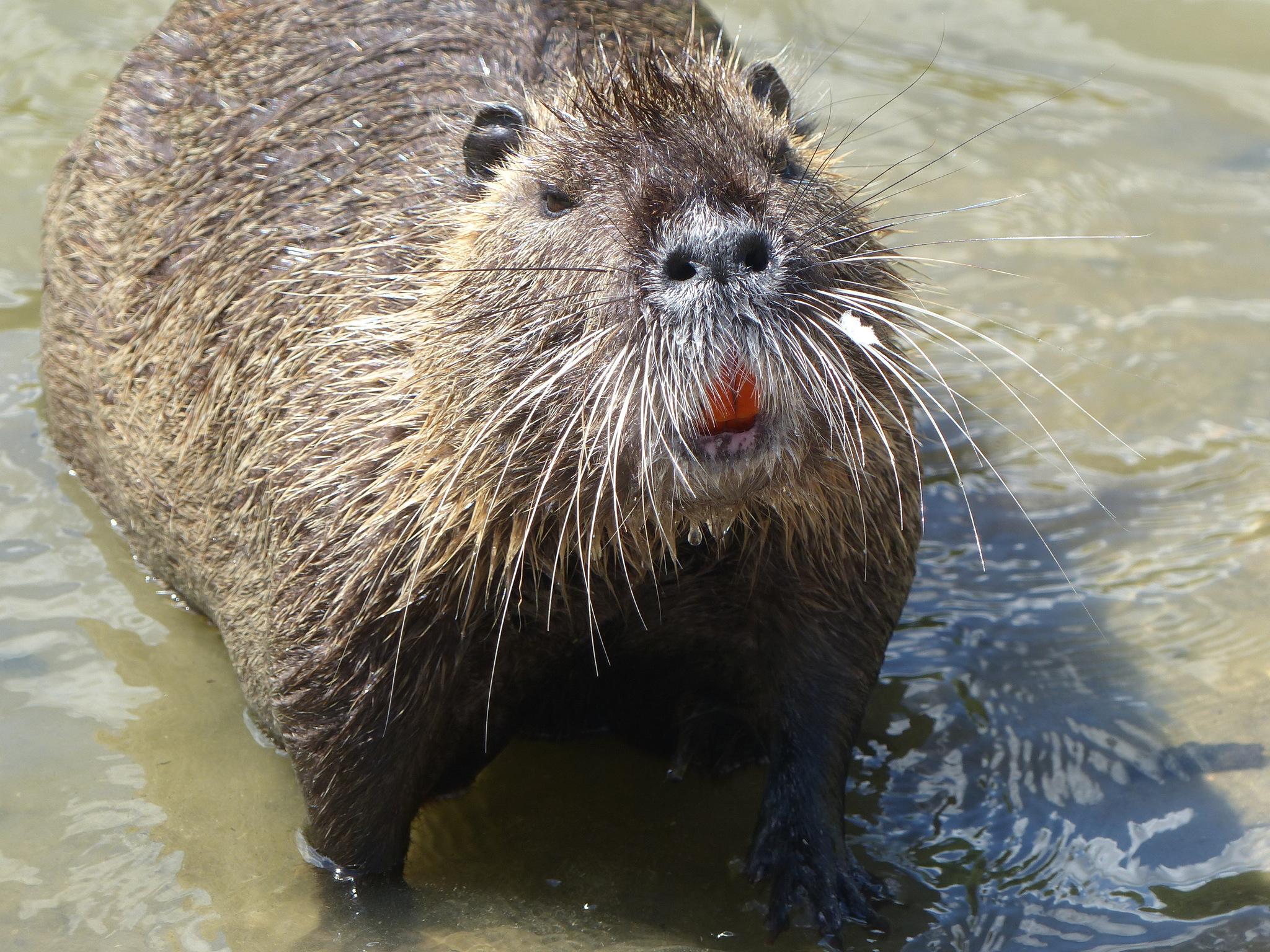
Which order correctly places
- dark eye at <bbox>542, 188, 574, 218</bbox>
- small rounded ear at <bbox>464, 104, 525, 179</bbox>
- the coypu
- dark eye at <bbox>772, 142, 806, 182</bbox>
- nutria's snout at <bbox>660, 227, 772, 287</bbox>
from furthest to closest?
small rounded ear at <bbox>464, 104, 525, 179</bbox> < dark eye at <bbox>772, 142, 806, 182</bbox> < dark eye at <bbox>542, 188, 574, 218</bbox> < the coypu < nutria's snout at <bbox>660, 227, 772, 287</bbox>

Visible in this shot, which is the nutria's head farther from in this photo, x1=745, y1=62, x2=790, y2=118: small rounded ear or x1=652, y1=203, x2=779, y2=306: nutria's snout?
x1=745, y1=62, x2=790, y2=118: small rounded ear

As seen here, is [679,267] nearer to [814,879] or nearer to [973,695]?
[814,879]

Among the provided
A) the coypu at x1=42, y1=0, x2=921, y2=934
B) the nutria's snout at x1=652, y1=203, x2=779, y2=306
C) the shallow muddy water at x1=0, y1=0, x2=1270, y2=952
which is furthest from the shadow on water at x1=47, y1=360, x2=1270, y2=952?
the nutria's snout at x1=652, y1=203, x2=779, y2=306

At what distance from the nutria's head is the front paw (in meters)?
0.86

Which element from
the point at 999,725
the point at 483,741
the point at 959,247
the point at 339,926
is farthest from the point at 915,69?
the point at 339,926

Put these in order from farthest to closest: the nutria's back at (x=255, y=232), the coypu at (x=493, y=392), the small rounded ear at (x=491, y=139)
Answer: the nutria's back at (x=255, y=232) → the small rounded ear at (x=491, y=139) → the coypu at (x=493, y=392)

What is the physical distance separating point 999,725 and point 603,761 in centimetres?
113

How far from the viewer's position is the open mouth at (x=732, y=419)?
3.08m

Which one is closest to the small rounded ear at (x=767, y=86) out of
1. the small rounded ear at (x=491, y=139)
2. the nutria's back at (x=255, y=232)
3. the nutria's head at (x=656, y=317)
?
the nutria's head at (x=656, y=317)

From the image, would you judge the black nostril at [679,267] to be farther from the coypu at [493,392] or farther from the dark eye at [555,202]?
the dark eye at [555,202]

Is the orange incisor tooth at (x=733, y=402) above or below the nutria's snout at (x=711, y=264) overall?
below

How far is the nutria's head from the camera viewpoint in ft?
10.0

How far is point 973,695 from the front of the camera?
15.6ft

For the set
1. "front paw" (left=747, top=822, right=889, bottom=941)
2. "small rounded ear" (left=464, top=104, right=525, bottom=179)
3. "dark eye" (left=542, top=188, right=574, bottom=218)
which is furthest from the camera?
"front paw" (left=747, top=822, right=889, bottom=941)
